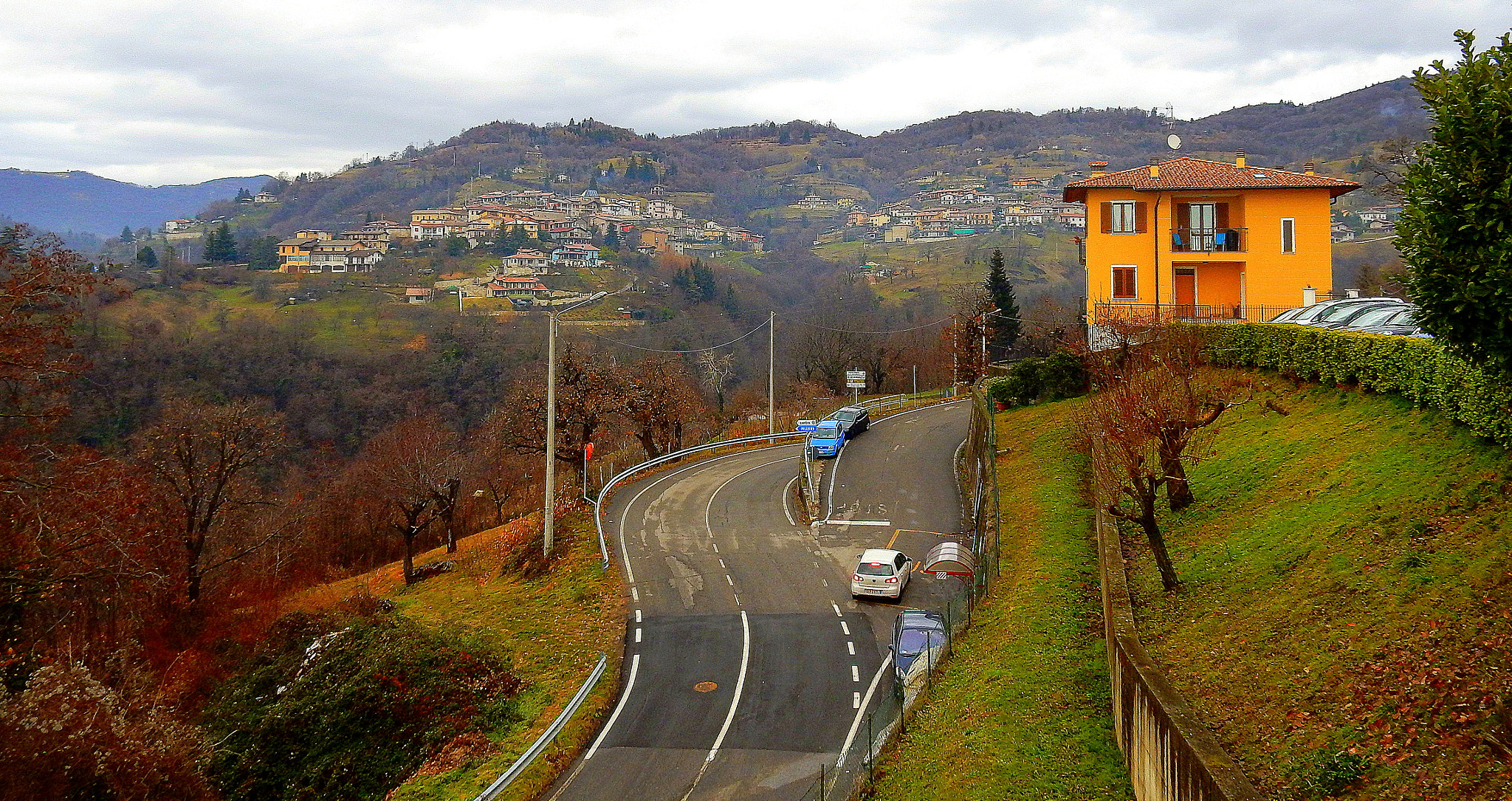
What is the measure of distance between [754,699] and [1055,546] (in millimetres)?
7848

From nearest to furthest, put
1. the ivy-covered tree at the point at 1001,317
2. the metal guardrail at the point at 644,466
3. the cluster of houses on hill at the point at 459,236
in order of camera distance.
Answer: the metal guardrail at the point at 644,466 < the ivy-covered tree at the point at 1001,317 < the cluster of houses on hill at the point at 459,236

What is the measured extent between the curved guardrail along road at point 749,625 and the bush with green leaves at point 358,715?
126 inches

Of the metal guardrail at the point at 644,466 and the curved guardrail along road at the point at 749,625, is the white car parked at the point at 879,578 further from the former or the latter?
the metal guardrail at the point at 644,466

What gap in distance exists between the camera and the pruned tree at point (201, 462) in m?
26.9

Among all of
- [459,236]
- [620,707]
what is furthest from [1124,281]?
[459,236]

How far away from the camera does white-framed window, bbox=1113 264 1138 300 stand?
3766 cm

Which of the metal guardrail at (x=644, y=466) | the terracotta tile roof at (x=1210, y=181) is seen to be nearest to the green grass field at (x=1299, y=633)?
the metal guardrail at (x=644, y=466)

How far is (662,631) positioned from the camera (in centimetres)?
2098

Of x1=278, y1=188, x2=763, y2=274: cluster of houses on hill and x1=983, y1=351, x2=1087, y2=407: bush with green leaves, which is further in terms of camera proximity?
x1=278, y1=188, x2=763, y2=274: cluster of houses on hill

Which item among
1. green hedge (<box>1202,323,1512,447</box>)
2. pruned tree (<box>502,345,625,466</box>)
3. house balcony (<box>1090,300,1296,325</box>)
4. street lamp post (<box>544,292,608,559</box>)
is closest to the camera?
green hedge (<box>1202,323,1512,447</box>)

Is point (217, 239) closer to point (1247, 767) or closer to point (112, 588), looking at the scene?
point (112, 588)

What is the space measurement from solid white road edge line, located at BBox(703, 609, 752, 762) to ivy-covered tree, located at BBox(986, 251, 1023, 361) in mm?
45948

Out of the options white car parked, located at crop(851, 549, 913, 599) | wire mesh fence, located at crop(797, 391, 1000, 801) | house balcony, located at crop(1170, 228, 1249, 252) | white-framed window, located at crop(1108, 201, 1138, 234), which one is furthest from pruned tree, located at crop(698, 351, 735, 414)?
white car parked, located at crop(851, 549, 913, 599)

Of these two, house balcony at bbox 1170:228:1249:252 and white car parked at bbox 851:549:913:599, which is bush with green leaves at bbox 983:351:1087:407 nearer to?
house balcony at bbox 1170:228:1249:252
